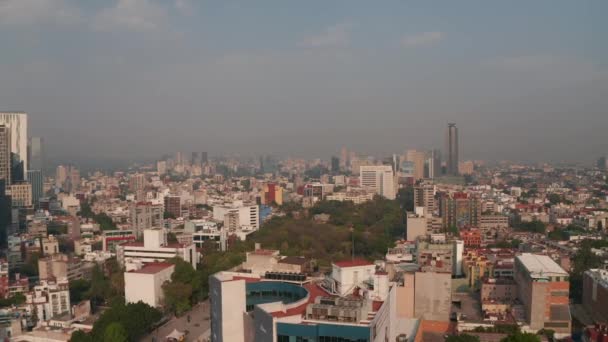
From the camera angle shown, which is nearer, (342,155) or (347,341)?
(347,341)

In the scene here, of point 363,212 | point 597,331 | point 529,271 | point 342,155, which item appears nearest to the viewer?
point 597,331

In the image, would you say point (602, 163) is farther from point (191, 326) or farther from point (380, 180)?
point (191, 326)

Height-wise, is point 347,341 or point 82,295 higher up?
point 347,341

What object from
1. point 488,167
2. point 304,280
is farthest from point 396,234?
point 488,167

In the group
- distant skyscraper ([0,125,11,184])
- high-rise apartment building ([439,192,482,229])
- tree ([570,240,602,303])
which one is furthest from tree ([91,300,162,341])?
distant skyscraper ([0,125,11,184])

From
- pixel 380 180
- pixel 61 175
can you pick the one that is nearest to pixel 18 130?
pixel 61 175

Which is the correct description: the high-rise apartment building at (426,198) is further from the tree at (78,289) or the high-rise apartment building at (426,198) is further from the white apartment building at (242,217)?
the tree at (78,289)

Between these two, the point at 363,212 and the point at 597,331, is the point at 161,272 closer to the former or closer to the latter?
the point at 597,331
